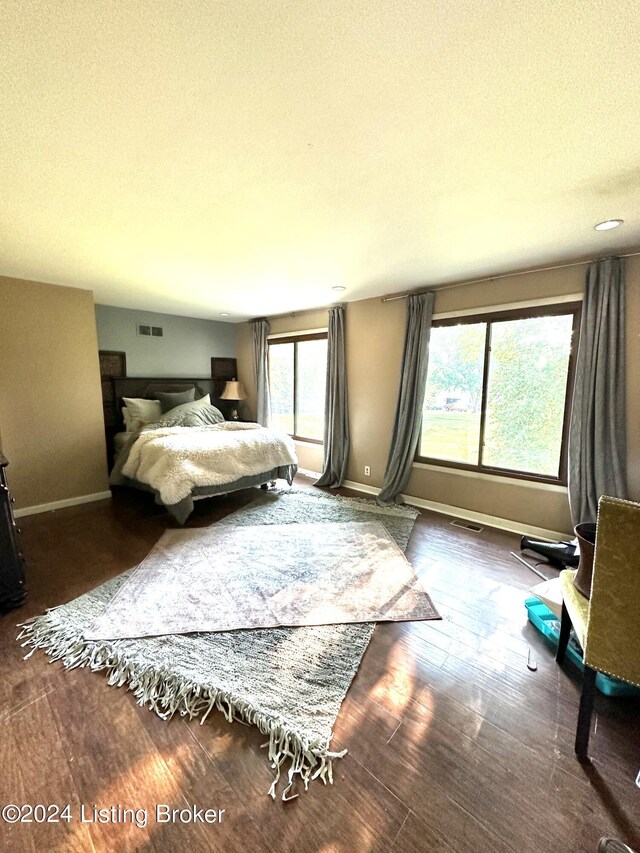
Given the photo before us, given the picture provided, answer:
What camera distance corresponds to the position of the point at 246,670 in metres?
1.50

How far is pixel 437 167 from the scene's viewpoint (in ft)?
4.59

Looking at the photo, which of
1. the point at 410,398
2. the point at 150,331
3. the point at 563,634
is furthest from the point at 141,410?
the point at 563,634

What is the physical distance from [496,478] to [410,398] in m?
1.12

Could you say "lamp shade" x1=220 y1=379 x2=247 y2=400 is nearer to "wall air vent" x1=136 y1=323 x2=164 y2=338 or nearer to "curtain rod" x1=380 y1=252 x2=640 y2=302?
"wall air vent" x1=136 y1=323 x2=164 y2=338

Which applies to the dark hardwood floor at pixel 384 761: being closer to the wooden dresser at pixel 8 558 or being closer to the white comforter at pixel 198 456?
the wooden dresser at pixel 8 558

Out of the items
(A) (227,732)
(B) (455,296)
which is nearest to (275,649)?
(A) (227,732)

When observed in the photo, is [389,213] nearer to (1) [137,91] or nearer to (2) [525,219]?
(2) [525,219]

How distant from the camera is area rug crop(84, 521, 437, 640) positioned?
182cm

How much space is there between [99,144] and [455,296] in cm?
289

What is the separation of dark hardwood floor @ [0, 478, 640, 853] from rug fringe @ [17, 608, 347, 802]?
0.04 metres

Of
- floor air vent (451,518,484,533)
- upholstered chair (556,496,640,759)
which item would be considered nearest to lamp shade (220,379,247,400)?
floor air vent (451,518,484,533)

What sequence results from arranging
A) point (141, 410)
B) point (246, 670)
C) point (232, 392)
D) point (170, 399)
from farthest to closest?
1. point (232, 392)
2. point (170, 399)
3. point (141, 410)
4. point (246, 670)

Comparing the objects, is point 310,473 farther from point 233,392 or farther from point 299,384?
point 233,392

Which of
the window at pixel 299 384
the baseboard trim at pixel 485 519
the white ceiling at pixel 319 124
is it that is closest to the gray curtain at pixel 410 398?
the baseboard trim at pixel 485 519
